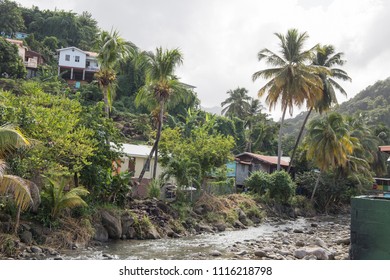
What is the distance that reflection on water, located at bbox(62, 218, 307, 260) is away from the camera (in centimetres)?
1525

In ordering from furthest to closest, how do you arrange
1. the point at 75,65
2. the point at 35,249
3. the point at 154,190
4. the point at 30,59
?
the point at 75,65
the point at 30,59
the point at 154,190
the point at 35,249

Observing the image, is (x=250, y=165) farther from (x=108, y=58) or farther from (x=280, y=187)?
(x=108, y=58)

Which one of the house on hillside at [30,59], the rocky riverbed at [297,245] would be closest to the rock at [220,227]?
the rocky riverbed at [297,245]

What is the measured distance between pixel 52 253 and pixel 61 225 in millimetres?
2148

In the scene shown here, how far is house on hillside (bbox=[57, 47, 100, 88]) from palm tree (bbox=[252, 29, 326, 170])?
35.6m

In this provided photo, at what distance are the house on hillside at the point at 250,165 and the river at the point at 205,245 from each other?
49.0 ft

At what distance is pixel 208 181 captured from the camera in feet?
98.3

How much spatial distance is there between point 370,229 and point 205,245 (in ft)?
28.7

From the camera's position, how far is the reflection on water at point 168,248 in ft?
50.0

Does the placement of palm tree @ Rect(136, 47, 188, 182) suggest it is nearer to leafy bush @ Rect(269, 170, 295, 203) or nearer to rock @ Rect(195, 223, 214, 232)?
rock @ Rect(195, 223, 214, 232)

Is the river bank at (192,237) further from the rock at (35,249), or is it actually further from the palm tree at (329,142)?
the palm tree at (329,142)

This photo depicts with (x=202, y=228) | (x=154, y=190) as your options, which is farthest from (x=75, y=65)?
(x=202, y=228)

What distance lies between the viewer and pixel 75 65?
2608 inches
